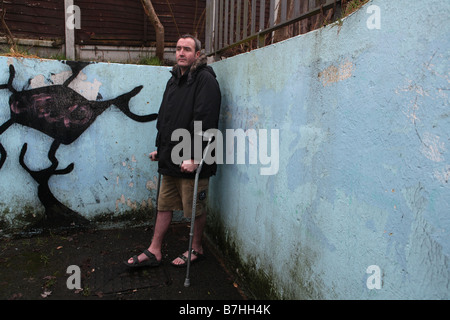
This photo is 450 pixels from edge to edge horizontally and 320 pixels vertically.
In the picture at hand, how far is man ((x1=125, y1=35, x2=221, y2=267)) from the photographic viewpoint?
297cm

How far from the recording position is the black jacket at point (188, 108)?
2947mm

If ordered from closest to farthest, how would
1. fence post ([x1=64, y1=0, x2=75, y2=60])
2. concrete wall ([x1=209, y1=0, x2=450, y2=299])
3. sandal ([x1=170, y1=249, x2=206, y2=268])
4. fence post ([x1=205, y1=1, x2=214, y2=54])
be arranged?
concrete wall ([x1=209, y1=0, x2=450, y2=299]) < sandal ([x1=170, y1=249, x2=206, y2=268]) < fence post ([x1=205, y1=1, x2=214, y2=54]) < fence post ([x1=64, y1=0, x2=75, y2=60])

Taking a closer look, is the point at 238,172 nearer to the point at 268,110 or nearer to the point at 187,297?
the point at 268,110

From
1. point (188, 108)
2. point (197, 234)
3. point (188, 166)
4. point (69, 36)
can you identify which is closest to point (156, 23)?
point (69, 36)

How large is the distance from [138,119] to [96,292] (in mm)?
2064

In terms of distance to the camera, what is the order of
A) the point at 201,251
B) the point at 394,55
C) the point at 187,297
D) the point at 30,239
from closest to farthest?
the point at 394,55 → the point at 187,297 → the point at 201,251 → the point at 30,239

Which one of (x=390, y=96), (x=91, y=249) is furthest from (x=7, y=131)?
(x=390, y=96)

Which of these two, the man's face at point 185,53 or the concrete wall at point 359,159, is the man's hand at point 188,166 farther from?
the man's face at point 185,53

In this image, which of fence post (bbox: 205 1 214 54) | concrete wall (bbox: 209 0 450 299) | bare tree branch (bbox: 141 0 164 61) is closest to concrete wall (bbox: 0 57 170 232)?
fence post (bbox: 205 1 214 54)

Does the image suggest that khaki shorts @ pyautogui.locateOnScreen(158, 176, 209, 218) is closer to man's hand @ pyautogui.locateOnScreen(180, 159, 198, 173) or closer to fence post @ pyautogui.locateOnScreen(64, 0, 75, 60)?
man's hand @ pyautogui.locateOnScreen(180, 159, 198, 173)

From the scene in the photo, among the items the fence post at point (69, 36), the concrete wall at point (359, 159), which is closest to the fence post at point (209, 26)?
the concrete wall at point (359, 159)

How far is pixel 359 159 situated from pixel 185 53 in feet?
6.98

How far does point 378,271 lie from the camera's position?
153 centimetres

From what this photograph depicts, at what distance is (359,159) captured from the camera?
1.64m
